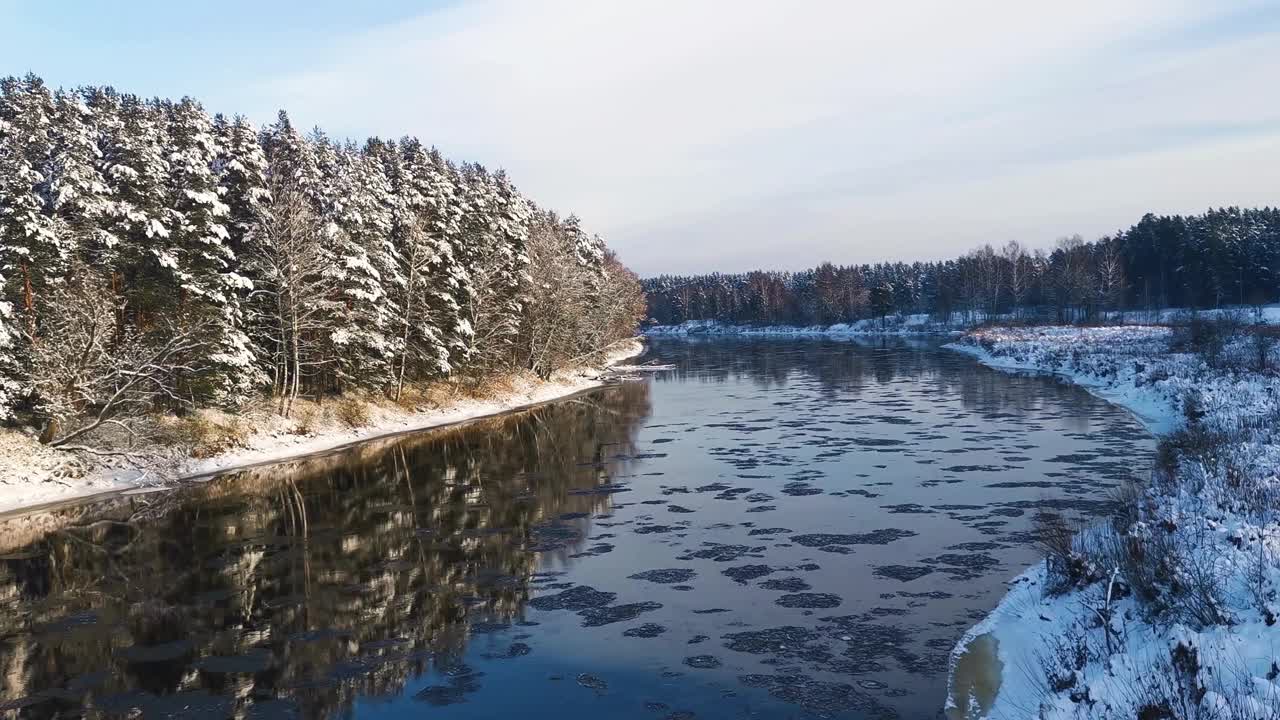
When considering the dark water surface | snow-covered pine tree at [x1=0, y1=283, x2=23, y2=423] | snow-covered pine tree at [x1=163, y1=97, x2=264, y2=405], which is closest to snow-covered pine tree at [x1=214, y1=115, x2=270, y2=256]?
snow-covered pine tree at [x1=163, y1=97, x2=264, y2=405]

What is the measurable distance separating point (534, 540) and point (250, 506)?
948cm

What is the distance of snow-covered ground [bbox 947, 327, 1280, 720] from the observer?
7039 millimetres

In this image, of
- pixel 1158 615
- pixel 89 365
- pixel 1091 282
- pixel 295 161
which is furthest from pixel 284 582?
pixel 1091 282

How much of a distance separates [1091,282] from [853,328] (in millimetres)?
44836

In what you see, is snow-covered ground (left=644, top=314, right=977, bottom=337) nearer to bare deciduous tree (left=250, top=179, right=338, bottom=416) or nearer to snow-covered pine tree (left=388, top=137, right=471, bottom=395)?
snow-covered pine tree (left=388, top=137, right=471, bottom=395)

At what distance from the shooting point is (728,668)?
1080cm

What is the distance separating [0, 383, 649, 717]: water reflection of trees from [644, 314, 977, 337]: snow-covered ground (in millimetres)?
103716

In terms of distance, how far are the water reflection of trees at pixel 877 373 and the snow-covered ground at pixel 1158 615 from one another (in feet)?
64.0

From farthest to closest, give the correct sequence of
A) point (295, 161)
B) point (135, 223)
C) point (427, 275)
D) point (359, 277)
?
point (427, 275)
point (295, 161)
point (359, 277)
point (135, 223)

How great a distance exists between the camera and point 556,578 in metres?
15.1

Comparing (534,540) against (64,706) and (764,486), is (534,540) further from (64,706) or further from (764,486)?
(64,706)

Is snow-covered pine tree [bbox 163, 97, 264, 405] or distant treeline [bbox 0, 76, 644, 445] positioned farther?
snow-covered pine tree [bbox 163, 97, 264, 405]

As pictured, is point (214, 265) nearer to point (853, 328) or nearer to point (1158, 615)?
point (1158, 615)

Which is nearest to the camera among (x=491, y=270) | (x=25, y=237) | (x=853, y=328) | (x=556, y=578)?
(x=556, y=578)
